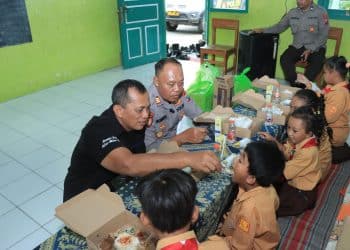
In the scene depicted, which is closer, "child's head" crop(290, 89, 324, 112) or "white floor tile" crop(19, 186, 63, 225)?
"child's head" crop(290, 89, 324, 112)

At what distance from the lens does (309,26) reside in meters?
4.90

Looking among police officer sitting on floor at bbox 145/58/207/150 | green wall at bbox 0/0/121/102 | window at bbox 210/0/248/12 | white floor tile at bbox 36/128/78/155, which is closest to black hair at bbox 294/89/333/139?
police officer sitting on floor at bbox 145/58/207/150

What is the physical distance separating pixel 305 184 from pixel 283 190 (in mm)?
162

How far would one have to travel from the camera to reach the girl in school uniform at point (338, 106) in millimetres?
2898

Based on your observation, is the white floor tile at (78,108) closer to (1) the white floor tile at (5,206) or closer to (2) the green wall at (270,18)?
(1) the white floor tile at (5,206)

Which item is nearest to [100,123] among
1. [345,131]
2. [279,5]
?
[345,131]

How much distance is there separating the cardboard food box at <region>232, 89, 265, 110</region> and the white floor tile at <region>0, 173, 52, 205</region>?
1988 millimetres

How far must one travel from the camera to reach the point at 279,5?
5512 mm

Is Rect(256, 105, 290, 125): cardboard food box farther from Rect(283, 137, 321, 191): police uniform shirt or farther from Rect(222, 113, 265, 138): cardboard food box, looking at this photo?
Rect(283, 137, 321, 191): police uniform shirt

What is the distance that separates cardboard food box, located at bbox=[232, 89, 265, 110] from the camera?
9.10 feet

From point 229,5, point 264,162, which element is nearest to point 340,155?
point 264,162

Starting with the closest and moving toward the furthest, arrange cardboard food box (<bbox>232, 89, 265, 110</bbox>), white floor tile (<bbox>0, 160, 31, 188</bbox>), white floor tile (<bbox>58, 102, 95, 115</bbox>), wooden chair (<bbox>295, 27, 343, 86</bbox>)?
1. cardboard food box (<bbox>232, 89, 265, 110</bbox>)
2. white floor tile (<bbox>0, 160, 31, 188</bbox>)
3. white floor tile (<bbox>58, 102, 95, 115</bbox>)
4. wooden chair (<bbox>295, 27, 343, 86</bbox>)

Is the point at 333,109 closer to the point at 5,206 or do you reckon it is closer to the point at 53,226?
the point at 53,226

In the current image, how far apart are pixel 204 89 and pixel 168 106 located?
135 centimetres
